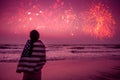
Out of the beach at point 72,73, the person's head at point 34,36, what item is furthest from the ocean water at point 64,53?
the person's head at point 34,36

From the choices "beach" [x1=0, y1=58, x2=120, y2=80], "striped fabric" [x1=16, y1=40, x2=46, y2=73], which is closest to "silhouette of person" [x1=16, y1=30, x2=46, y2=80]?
"striped fabric" [x1=16, y1=40, x2=46, y2=73]

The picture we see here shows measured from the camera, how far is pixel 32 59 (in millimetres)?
4680

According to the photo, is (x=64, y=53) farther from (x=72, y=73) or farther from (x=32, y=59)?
(x=32, y=59)

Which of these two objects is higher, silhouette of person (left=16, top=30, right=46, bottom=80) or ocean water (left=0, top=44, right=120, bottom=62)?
silhouette of person (left=16, top=30, right=46, bottom=80)

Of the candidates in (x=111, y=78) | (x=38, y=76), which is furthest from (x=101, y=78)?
(x=38, y=76)

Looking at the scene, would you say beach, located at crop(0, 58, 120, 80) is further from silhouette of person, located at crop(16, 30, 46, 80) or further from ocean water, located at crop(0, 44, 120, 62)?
ocean water, located at crop(0, 44, 120, 62)

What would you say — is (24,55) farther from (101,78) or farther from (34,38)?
(101,78)

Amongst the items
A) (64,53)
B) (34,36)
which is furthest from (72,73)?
(64,53)

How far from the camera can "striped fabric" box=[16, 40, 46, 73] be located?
4.65 m

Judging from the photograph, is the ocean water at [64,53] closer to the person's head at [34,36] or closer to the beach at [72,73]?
the beach at [72,73]

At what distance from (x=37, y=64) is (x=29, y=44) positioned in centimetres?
53

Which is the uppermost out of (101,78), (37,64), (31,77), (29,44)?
(29,44)

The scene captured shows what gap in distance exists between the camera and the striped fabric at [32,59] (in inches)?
183

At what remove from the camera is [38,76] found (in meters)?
4.95
